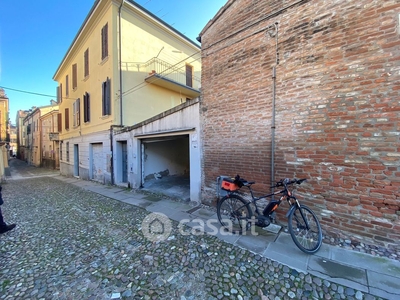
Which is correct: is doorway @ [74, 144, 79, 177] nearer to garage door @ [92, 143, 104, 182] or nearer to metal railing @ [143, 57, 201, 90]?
garage door @ [92, 143, 104, 182]

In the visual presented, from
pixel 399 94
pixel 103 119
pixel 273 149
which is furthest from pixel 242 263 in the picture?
pixel 103 119

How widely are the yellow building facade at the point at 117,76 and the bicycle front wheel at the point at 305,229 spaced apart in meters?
6.11

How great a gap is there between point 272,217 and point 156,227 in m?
2.34

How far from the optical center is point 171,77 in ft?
31.3

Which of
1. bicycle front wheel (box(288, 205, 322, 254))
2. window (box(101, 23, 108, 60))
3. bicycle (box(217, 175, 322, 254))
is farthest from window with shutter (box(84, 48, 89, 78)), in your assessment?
bicycle front wheel (box(288, 205, 322, 254))

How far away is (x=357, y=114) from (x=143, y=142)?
645 cm

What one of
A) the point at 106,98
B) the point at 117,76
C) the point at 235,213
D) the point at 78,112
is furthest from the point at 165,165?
the point at 78,112

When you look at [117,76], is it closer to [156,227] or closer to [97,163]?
[97,163]

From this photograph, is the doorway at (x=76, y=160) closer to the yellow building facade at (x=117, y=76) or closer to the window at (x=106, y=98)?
the yellow building facade at (x=117, y=76)

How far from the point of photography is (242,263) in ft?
7.80

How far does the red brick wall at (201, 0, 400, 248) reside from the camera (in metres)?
2.45

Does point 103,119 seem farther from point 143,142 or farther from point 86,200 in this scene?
point 86,200

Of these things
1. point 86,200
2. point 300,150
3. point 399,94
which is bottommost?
point 86,200

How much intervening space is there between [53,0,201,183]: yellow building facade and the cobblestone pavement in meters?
4.60
